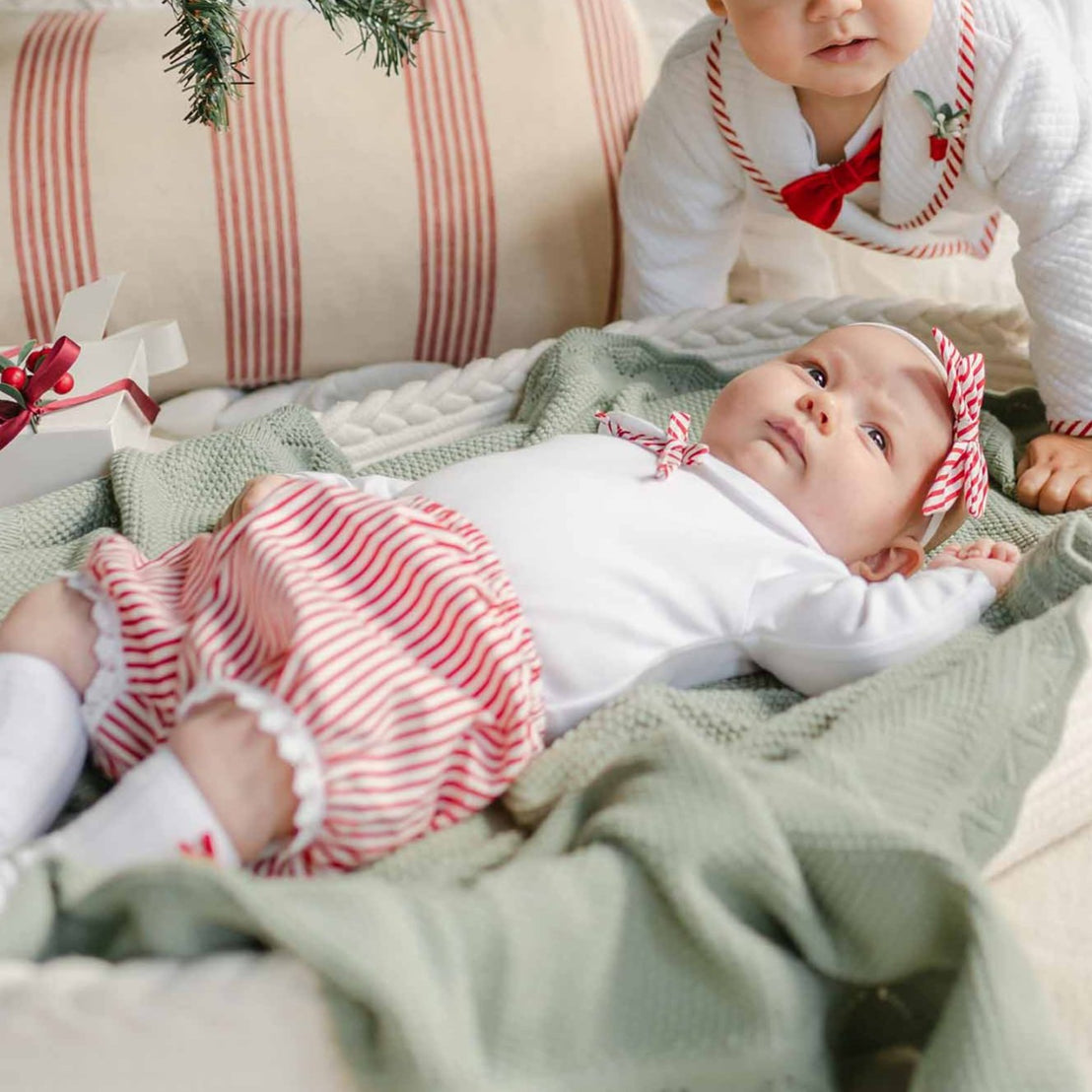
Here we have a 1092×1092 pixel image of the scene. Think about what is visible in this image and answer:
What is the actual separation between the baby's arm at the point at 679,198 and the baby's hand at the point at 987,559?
0.55 meters

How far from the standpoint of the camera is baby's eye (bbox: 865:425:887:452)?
3.35 feet

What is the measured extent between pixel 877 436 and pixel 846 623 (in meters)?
0.20

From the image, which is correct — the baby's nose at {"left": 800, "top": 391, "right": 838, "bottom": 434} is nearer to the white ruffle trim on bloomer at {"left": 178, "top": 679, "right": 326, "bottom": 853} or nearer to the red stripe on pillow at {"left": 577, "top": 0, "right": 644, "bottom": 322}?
the white ruffle trim on bloomer at {"left": 178, "top": 679, "right": 326, "bottom": 853}

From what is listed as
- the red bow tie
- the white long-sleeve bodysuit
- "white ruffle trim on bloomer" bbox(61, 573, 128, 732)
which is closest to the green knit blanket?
"white ruffle trim on bloomer" bbox(61, 573, 128, 732)

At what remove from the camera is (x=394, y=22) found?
109cm

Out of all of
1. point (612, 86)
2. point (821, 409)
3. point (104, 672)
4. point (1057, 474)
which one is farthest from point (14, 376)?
point (1057, 474)

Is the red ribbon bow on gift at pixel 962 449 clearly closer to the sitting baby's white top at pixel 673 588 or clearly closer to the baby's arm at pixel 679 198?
the sitting baby's white top at pixel 673 588

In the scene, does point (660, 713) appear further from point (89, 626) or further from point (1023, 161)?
point (1023, 161)

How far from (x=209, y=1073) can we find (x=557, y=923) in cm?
17

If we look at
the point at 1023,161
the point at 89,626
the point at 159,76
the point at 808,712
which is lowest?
the point at 808,712

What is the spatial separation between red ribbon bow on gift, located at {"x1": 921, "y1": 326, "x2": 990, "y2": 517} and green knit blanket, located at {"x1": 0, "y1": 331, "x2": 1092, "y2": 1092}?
0.22 m

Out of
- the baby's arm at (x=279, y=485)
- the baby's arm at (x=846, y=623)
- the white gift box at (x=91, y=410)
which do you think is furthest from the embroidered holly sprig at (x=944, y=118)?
the white gift box at (x=91, y=410)

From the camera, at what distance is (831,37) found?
1.13 m

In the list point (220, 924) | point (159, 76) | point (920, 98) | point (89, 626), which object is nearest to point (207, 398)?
point (159, 76)
